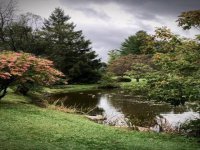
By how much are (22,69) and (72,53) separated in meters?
35.1

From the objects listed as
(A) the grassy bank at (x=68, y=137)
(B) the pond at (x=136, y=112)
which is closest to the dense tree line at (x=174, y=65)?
(A) the grassy bank at (x=68, y=137)

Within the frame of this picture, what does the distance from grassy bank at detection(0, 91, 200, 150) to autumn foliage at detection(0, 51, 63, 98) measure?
3337 mm

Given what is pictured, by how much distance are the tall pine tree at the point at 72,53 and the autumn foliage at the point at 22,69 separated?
29.9 metres

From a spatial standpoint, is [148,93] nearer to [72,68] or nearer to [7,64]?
[7,64]

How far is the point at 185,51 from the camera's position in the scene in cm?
1362

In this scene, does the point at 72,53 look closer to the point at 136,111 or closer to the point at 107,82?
the point at 107,82

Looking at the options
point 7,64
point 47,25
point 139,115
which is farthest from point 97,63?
point 7,64

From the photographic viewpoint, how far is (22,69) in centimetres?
2148

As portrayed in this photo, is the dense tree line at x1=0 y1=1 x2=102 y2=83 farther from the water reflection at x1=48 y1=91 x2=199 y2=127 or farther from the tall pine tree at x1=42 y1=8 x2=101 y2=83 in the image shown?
the water reflection at x1=48 y1=91 x2=199 y2=127

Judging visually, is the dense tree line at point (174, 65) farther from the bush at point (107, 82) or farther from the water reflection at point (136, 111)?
the bush at point (107, 82)

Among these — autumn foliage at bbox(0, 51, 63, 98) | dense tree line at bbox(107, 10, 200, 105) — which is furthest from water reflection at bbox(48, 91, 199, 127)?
dense tree line at bbox(107, 10, 200, 105)

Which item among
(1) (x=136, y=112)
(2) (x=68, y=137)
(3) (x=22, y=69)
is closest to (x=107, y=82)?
(1) (x=136, y=112)

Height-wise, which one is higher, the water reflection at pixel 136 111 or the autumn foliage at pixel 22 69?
the autumn foliage at pixel 22 69

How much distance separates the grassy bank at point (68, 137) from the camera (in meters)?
12.8
